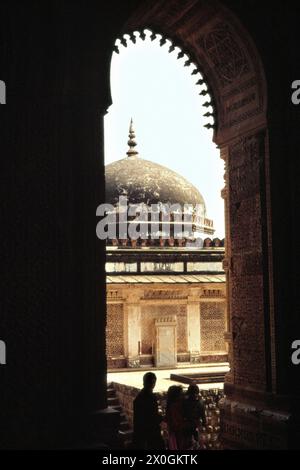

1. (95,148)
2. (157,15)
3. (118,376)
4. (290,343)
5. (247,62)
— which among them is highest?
(157,15)

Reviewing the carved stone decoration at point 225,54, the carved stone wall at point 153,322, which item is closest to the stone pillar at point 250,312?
the carved stone decoration at point 225,54

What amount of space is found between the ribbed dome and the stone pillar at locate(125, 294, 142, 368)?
4088 mm

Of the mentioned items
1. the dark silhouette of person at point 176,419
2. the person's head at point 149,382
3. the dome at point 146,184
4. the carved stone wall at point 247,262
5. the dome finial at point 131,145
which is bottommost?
the dark silhouette of person at point 176,419

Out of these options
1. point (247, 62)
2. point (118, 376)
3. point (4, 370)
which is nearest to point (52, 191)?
point (4, 370)

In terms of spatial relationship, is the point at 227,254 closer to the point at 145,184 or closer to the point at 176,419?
the point at 176,419

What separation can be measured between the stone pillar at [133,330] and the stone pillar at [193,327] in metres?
1.66

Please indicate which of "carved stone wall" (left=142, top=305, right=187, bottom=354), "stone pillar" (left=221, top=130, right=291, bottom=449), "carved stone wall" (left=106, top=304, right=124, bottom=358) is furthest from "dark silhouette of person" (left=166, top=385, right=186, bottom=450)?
"carved stone wall" (left=142, top=305, right=187, bottom=354)

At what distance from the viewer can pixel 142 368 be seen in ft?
67.1

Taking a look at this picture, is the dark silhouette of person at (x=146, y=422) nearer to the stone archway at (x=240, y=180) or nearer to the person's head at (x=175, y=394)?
the person's head at (x=175, y=394)

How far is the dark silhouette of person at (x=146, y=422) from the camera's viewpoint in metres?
6.81

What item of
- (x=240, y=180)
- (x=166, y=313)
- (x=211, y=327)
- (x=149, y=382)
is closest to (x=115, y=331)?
(x=166, y=313)
